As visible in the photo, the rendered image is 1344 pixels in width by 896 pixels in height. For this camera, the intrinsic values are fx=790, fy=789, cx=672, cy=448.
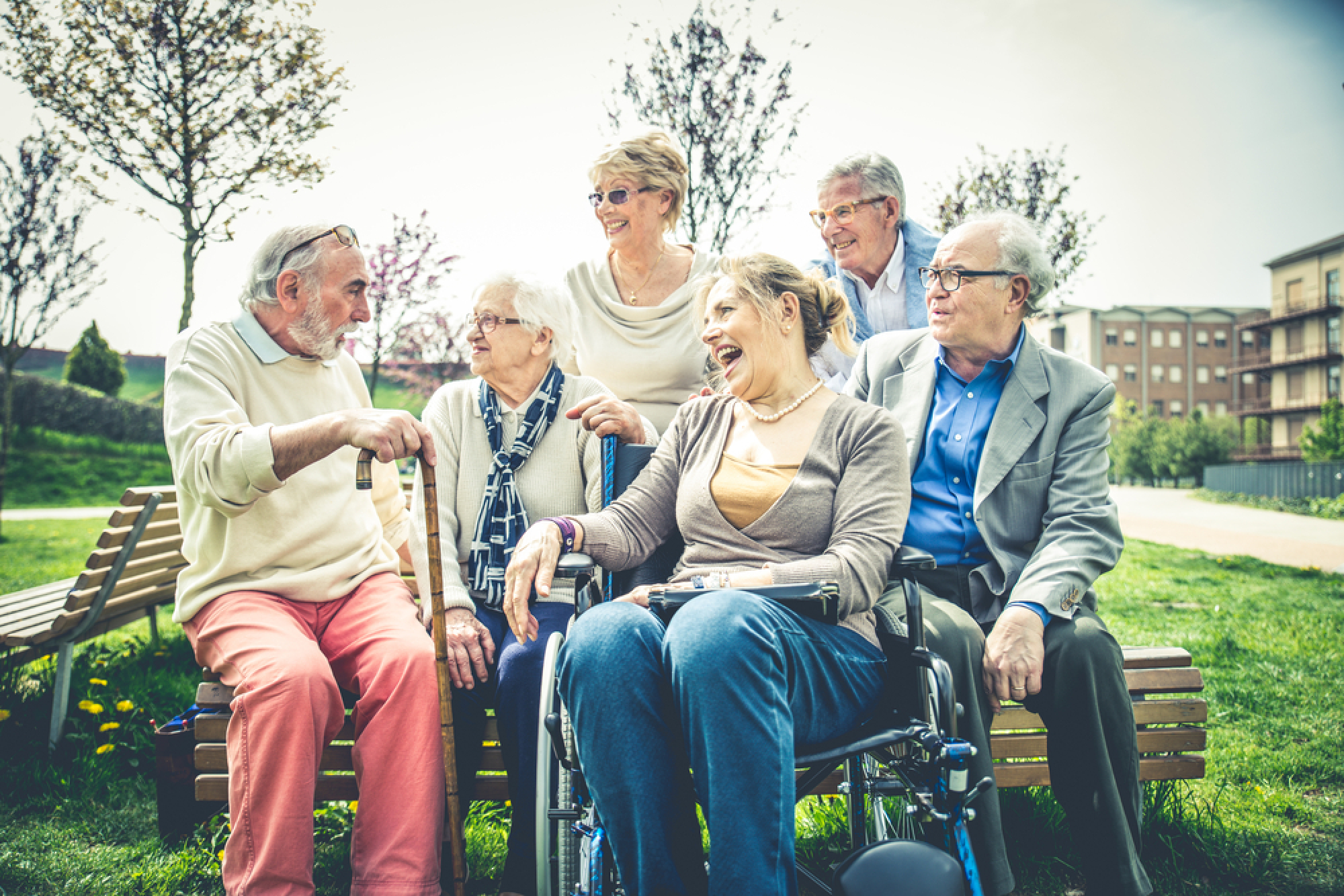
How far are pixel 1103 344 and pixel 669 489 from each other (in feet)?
204

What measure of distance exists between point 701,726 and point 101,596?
2.92 m

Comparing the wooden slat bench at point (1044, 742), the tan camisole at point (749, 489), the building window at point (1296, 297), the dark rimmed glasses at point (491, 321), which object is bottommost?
the wooden slat bench at point (1044, 742)

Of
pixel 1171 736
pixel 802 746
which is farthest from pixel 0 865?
pixel 1171 736

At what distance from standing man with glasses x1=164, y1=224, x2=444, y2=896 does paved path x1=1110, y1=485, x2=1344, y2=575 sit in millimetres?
6355

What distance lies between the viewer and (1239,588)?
662 centimetres

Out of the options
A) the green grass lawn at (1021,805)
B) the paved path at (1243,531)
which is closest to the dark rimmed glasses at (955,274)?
the green grass lawn at (1021,805)

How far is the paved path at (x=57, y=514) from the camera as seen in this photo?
40.9ft

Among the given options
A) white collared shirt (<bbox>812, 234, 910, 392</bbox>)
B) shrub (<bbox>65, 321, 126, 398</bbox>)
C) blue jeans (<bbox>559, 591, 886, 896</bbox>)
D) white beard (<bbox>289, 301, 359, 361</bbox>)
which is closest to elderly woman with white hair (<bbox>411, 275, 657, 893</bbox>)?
white beard (<bbox>289, 301, 359, 361</bbox>)

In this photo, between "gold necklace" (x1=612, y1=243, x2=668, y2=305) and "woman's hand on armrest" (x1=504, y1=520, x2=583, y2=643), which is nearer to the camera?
"woman's hand on armrest" (x1=504, y1=520, x2=583, y2=643)

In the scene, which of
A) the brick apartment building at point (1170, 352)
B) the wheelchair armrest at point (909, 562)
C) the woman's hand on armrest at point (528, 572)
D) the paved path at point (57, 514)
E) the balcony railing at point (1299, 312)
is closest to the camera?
the wheelchair armrest at point (909, 562)

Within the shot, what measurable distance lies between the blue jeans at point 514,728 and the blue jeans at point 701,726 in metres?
0.46

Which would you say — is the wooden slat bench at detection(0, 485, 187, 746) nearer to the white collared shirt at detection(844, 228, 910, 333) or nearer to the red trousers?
the red trousers

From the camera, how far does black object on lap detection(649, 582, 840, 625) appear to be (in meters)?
1.72

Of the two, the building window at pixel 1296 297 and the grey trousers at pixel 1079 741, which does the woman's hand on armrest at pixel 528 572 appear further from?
the building window at pixel 1296 297
